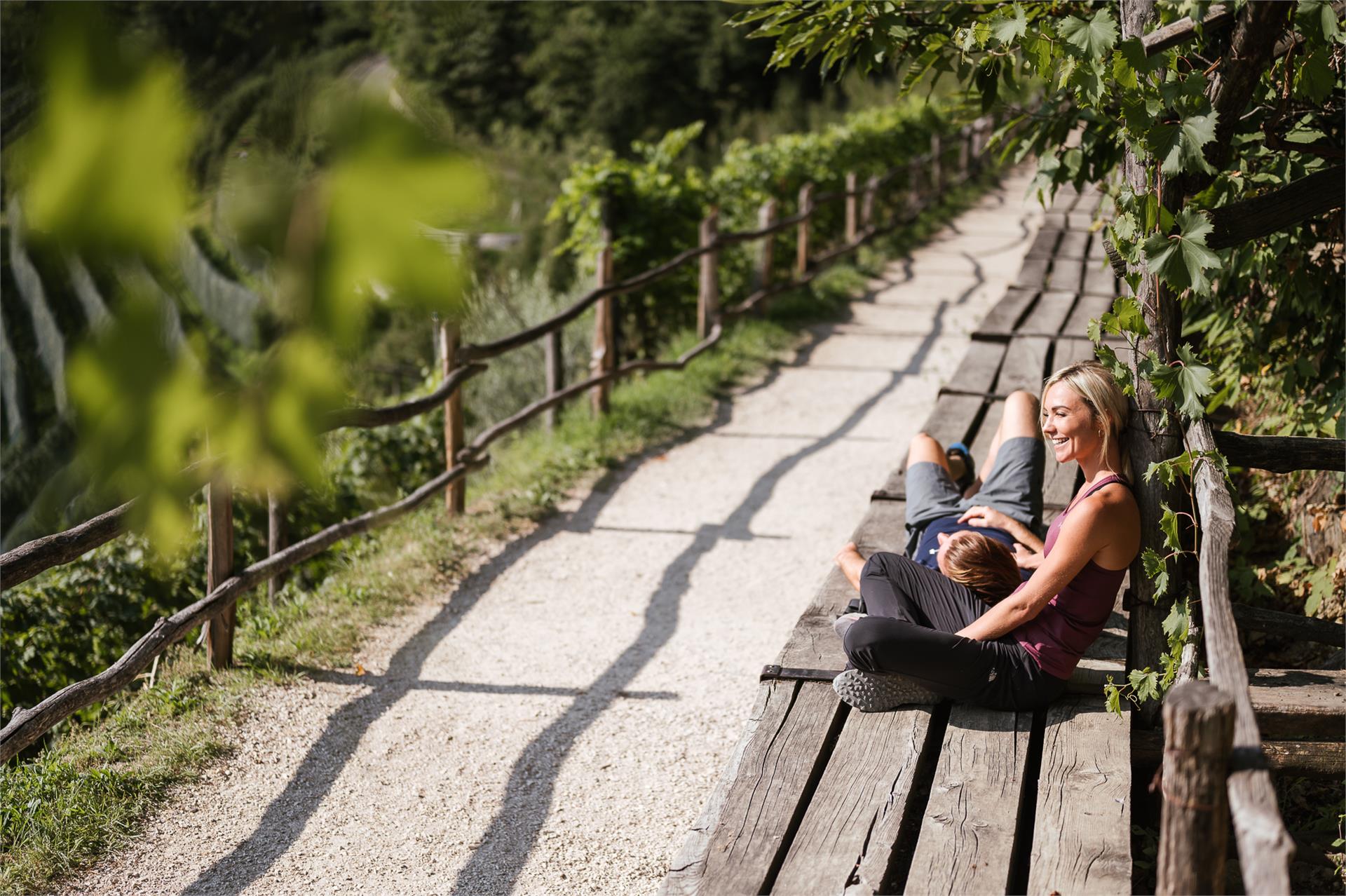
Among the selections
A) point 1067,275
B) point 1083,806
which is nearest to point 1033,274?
point 1067,275

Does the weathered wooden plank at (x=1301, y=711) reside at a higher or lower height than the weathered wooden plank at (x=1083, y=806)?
higher

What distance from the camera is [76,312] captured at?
0.50 metres

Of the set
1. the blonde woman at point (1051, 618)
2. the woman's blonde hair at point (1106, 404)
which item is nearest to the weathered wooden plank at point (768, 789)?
the blonde woman at point (1051, 618)

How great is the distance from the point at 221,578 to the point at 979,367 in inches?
142

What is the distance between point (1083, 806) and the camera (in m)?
2.37

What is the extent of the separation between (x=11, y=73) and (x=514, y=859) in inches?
113

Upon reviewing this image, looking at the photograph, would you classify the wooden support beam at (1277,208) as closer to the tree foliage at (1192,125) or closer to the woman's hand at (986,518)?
the tree foliage at (1192,125)

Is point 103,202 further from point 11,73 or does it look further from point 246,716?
point 246,716

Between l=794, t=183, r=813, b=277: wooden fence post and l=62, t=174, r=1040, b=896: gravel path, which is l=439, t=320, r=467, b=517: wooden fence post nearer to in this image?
l=62, t=174, r=1040, b=896: gravel path

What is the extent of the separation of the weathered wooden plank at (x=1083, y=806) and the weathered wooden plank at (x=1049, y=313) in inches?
143

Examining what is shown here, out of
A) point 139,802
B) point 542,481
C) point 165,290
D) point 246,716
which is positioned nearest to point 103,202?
point 165,290

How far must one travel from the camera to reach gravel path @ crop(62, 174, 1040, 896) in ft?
10.0

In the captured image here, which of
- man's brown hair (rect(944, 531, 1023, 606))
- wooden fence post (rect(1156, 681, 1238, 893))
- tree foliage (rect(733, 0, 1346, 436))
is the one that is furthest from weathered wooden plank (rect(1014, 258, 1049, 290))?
wooden fence post (rect(1156, 681, 1238, 893))

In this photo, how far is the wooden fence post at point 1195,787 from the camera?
1.55 m
